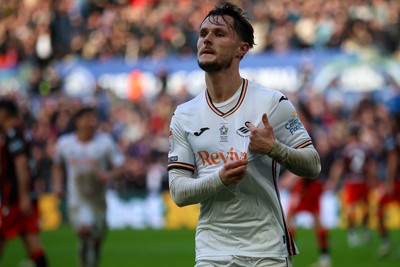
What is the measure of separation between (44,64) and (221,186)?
25794 millimetres

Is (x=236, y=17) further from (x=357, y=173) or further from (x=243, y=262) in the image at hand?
(x=357, y=173)

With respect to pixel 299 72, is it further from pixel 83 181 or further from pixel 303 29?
pixel 83 181

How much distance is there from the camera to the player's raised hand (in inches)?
236

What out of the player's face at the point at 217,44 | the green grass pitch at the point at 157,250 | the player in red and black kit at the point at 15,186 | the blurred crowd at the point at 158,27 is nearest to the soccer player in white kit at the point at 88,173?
the player in red and black kit at the point at 15,186

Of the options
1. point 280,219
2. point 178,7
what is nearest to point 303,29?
point 178,7

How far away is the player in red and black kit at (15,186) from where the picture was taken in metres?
11.9

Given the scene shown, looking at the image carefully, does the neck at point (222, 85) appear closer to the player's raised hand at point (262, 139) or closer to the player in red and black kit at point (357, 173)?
the player's raised hand at point (262, 139)

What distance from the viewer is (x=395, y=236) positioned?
21.8 metres

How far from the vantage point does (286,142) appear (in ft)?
21.0

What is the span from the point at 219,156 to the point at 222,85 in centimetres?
50

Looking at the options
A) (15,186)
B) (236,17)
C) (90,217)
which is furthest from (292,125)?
(90,217)

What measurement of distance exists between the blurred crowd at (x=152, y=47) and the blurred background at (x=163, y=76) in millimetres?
37

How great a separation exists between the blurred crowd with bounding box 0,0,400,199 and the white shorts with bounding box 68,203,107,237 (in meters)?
10.9

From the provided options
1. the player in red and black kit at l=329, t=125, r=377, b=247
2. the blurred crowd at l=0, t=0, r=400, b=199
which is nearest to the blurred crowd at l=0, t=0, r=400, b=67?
the blurred crowd at l=0, t=0, r=400, b=199
